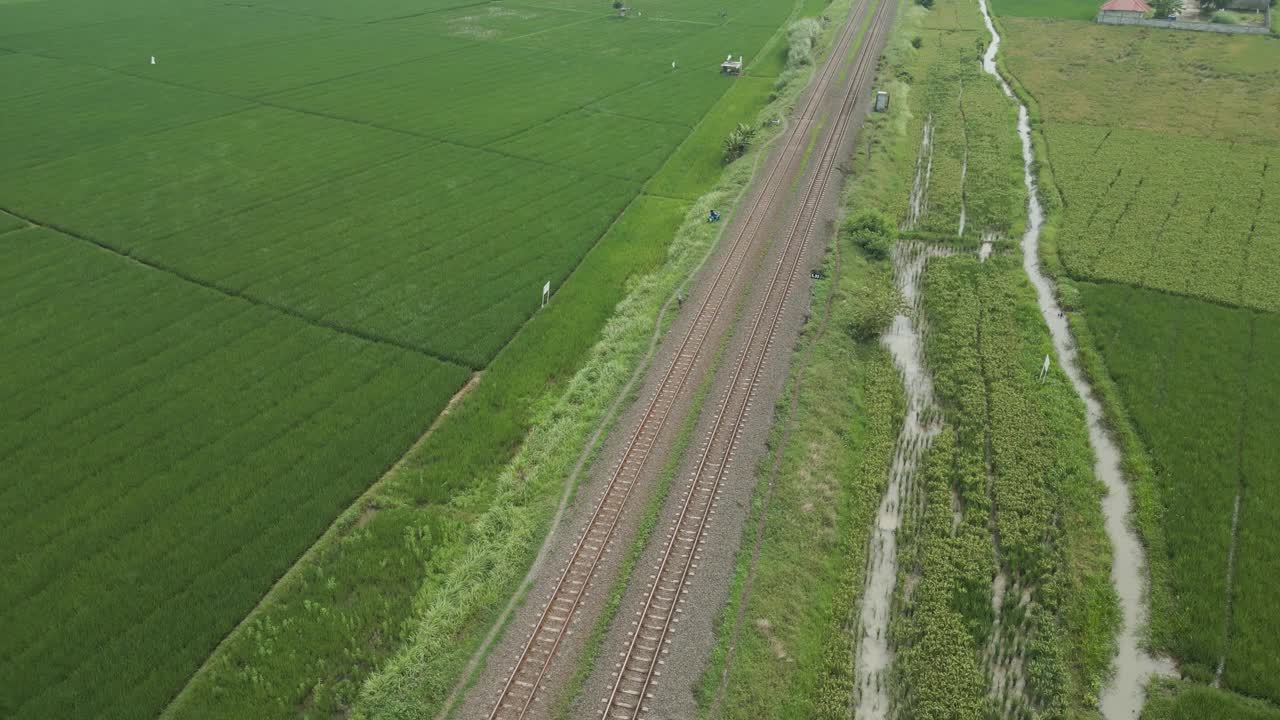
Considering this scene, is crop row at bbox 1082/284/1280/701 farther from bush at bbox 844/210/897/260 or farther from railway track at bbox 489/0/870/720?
railway track at bbox 489/0/870/720

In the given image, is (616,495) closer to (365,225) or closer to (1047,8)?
(365,225)

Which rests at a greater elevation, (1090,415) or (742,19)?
(742,19)

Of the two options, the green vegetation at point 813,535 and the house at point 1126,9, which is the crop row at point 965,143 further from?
the house at point 1126,9

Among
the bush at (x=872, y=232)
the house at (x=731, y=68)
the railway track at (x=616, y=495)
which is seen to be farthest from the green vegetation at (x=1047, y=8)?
the bush at (x=872, y=232)

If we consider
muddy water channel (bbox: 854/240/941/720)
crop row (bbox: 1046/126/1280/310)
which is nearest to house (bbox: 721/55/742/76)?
crop row (bbox: 1046/126/1280/310)

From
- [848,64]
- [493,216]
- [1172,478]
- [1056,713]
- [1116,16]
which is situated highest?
[1116,16]

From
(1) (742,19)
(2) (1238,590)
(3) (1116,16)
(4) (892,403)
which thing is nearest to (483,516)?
(4) (892,403)

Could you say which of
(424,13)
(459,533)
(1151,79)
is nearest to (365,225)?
(459,533)

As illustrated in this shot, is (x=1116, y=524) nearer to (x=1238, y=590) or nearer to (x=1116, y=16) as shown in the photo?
(x=1238, y=590)
